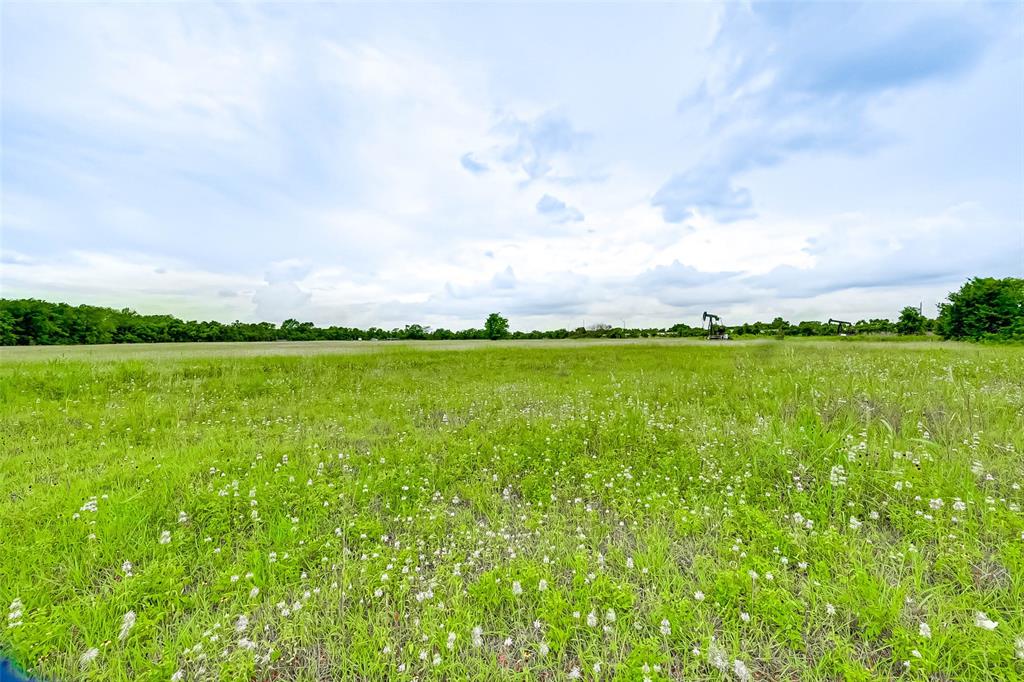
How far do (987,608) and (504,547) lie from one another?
3882 mm

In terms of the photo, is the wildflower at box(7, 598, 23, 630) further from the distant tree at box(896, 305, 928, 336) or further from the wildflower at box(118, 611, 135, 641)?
the distant tree at box(896, 305, 928, 336)

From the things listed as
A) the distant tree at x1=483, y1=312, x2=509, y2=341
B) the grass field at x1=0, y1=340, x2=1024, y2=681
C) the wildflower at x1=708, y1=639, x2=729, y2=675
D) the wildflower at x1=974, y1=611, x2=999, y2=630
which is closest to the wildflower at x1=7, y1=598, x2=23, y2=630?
the grass field at x1=0, y1=340, x2=1024, y2=681

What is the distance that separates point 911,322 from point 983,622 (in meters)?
91.5

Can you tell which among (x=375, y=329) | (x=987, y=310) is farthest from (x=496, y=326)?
(x=987, y=310)

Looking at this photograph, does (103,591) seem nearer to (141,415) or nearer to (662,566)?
(662,566)

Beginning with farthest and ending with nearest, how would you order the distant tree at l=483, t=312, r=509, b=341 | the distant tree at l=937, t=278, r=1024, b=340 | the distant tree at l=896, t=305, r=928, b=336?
the distant tree at l=483, t=312, r=509, b=341 < the distant tree at l=896, t=305, r=928, b=336 < the distant tree at l=937, t=278, r=1024, b=340

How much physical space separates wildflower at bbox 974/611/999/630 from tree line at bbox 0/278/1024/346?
4685 cm

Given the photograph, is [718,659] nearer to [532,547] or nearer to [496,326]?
[532,547]

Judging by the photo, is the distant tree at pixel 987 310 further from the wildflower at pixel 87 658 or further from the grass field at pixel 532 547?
the wildflower at pixel 87 658

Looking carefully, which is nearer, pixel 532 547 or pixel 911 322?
pixel 532 547

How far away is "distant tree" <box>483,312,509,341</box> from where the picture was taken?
84.8 m

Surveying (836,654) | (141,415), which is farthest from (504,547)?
(141,415)

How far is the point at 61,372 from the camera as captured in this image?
12031mm

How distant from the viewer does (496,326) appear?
85.7 meters
